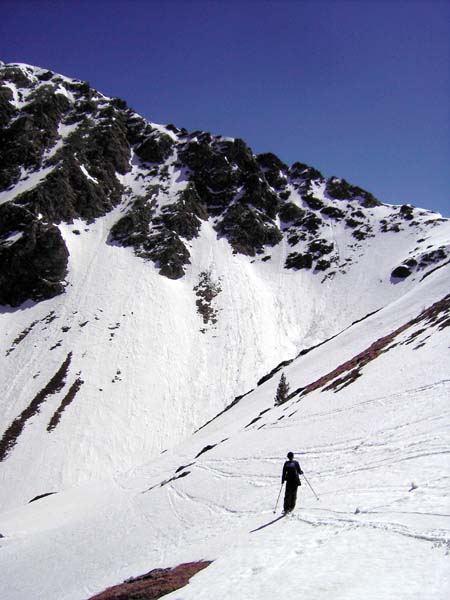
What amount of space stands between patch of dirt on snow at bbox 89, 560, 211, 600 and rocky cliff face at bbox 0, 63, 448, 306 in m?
85.6

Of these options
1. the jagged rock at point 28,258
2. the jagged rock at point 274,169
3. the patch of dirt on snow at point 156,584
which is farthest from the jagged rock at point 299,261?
the patch of dirt on snow at point 156,584

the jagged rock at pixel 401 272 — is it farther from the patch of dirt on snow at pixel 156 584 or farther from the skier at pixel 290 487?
the patch of dirt on snow at pixel 156 584

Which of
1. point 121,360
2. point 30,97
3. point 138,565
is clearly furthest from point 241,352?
point 30,97

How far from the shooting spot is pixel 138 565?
1552 centimetres

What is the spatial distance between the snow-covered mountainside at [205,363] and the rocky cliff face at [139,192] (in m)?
0.72

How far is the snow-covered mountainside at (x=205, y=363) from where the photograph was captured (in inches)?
415

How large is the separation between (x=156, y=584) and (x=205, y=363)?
2622 inches

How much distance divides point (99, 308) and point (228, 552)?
78.5m

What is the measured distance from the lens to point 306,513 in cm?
1151

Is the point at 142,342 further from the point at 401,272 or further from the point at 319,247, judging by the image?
the point at 319,247

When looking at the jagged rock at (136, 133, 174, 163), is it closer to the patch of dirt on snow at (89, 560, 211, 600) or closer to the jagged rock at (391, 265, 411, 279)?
the jagged rock at (391, 265, 411, 279)

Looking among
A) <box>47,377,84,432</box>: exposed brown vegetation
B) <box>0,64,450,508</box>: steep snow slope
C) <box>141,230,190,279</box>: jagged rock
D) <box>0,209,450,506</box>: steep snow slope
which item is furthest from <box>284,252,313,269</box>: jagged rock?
<box>47,377,84,432</box>: exposed brown vegetation

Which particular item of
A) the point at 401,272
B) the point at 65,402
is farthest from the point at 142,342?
the point at 401,272

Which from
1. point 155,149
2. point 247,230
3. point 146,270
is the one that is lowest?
point 146,270
